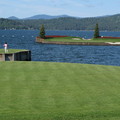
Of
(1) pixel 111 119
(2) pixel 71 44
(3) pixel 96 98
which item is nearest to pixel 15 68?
(3) pixel 96 98

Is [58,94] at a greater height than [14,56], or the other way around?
[58,94]

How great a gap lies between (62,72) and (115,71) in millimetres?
5160

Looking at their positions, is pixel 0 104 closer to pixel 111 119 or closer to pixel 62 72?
pixel 111 119

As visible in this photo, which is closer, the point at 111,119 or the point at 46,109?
the point at 111,119

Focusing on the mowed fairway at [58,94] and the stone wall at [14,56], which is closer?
the mowed fairway at [58,94]

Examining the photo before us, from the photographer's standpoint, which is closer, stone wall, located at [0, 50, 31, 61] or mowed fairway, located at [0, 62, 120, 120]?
mowed fairway, located at [0, 62, 120, 120]

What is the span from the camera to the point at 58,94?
20875 mm

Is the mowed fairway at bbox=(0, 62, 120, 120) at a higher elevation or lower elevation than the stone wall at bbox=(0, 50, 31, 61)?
higher

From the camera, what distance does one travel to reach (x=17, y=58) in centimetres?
5050

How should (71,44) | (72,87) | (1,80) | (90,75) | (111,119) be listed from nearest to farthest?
(111,119), (72,87), (1,80), (90,75), (71,44)

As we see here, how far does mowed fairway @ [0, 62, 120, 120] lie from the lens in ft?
54.9

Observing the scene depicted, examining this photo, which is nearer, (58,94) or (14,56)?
(58,94)

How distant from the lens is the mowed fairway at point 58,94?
54.9 feet

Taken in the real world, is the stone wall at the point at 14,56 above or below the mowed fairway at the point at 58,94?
below
